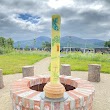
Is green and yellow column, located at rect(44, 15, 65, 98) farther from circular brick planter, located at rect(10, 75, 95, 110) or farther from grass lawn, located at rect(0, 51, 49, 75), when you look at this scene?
grass lawn, located at rect(0, 51, 49, 75)

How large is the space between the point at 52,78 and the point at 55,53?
0.51 metres

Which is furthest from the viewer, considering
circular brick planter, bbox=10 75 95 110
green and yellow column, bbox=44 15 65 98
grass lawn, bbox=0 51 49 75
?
grass lawn, bbox=0 51 49 75

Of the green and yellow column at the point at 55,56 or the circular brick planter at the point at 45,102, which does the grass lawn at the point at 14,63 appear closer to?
the circular brick planter at the point at 45,102

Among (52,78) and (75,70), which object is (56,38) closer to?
(52,78)

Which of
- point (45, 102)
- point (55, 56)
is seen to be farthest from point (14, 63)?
point (55, 56)

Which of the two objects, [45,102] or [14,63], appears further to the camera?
[14,63]

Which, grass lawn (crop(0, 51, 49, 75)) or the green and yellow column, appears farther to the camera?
grass lawn (crop(0, 51, 49, 75))

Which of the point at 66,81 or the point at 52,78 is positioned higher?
the point at 52,78

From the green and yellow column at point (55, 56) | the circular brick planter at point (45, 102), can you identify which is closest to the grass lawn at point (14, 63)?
the circular brick planter at point (45, 102)

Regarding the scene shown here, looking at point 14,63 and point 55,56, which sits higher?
point 55,56

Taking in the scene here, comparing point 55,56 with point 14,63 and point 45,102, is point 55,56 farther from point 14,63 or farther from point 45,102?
point 14,63

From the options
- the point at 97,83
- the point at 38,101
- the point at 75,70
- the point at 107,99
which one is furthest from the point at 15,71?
the point at 38,101

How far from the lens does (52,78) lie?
367 centimetres

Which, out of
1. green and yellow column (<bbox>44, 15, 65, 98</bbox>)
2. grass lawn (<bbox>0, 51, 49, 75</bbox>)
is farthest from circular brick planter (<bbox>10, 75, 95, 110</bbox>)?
grass lawn (<bbox>0, 51, 49, 75</bbox>)
